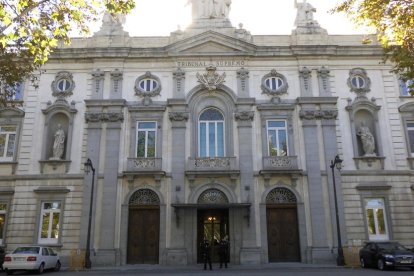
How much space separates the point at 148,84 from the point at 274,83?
28.2ft

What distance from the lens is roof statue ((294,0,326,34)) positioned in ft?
91.8

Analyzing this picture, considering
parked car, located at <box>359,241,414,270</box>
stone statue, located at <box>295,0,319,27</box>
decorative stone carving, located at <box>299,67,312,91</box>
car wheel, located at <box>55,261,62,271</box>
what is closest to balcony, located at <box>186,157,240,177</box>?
decorative stone carving, located at <box>299,67,312,91</box>

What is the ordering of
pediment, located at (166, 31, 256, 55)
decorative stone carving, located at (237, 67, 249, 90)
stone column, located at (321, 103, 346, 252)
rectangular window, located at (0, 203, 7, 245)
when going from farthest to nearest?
pediment, located at (166, 31, 256, 55)
decorative stone carving, located at (237, 67, 249, 90)
rectangular window, located at (0, 203, 7, 245)
stone column, located at (321, 103, 346, 252)

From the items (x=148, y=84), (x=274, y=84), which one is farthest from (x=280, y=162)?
(x=148, y=84)

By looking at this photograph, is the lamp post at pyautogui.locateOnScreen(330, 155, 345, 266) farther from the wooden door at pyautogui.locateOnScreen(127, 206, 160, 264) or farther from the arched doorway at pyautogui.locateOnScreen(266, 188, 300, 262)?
the wooden door at pyautogui.locateOnScreen(127, 206, 160, 264)

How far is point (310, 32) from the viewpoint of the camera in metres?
27.9

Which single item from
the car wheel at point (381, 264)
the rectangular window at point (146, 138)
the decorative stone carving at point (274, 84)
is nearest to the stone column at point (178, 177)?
the rectangular window at point (146, 138)

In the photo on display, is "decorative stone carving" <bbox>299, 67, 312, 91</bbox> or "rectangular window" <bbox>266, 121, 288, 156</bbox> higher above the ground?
"decorative stone carving" <bbox>299, 67, 312, 91</bbox>

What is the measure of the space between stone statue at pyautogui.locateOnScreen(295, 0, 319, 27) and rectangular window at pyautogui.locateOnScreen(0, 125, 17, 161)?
2102 cm

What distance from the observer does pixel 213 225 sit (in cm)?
2470

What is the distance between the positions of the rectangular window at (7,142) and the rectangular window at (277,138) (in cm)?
1664

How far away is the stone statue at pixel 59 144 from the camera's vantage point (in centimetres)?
2536

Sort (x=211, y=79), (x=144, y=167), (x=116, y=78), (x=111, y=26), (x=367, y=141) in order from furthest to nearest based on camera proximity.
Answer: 1. (x=111, y=26)
2. (x=116, y=78)
3. (x=211, y=79)
4. (x=367, y=141)
5. (x=144, y=167)

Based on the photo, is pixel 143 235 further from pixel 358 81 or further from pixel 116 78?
pixel 358 81
